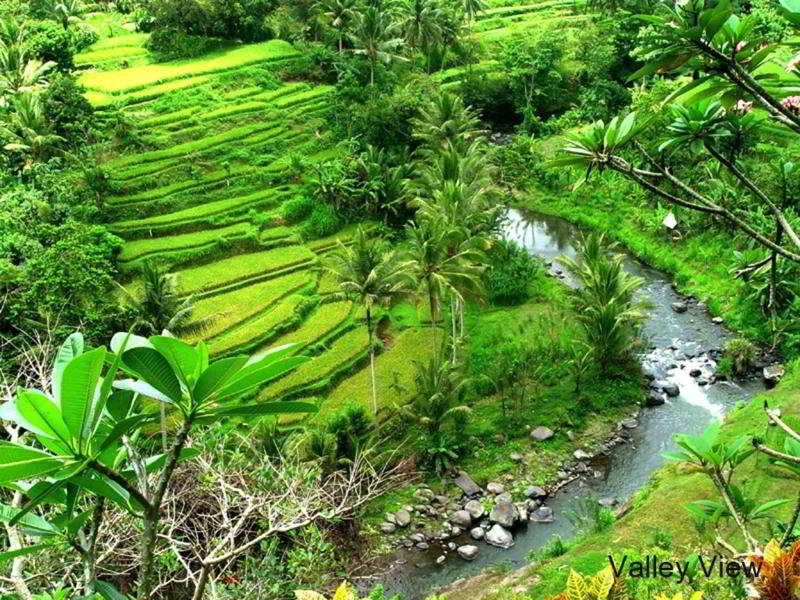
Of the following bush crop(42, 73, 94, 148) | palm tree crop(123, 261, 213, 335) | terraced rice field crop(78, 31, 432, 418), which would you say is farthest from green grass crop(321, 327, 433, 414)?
bush crop(42, 73, 94, 148)

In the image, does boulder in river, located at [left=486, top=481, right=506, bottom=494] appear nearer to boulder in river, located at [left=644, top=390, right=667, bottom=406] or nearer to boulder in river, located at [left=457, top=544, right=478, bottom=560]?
boulder in river, located at [left=457, top=544, right=478, bottom=560]

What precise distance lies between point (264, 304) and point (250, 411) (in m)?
14.8

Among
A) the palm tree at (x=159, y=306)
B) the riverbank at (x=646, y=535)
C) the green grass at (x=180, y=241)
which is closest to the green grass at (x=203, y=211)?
the green grass at (x=180, y=241)

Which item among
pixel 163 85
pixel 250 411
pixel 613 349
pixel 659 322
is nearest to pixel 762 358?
pixel 659 322

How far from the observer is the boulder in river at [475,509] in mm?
11672

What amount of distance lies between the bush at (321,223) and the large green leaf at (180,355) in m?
17.8

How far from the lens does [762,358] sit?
592 inches

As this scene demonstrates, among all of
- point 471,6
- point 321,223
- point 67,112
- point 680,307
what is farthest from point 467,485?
point 471,6

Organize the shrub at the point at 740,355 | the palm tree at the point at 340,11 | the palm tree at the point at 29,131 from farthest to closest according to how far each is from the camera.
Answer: the palm tree at the point at 340,11 → the palm tree at the point at 29,131 → the shrub at the point at 740,355

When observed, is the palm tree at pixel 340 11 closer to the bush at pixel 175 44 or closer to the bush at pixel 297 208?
the bush at pixel 175 44

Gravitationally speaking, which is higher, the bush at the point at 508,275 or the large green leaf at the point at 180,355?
the large green leaf at the point at 180,355

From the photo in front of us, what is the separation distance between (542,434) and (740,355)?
5.03m

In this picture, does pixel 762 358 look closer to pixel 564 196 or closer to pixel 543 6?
pixel 564 196

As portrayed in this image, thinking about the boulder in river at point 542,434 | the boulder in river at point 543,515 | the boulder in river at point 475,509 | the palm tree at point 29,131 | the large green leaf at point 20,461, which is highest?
the large green leaf at point 20,461
